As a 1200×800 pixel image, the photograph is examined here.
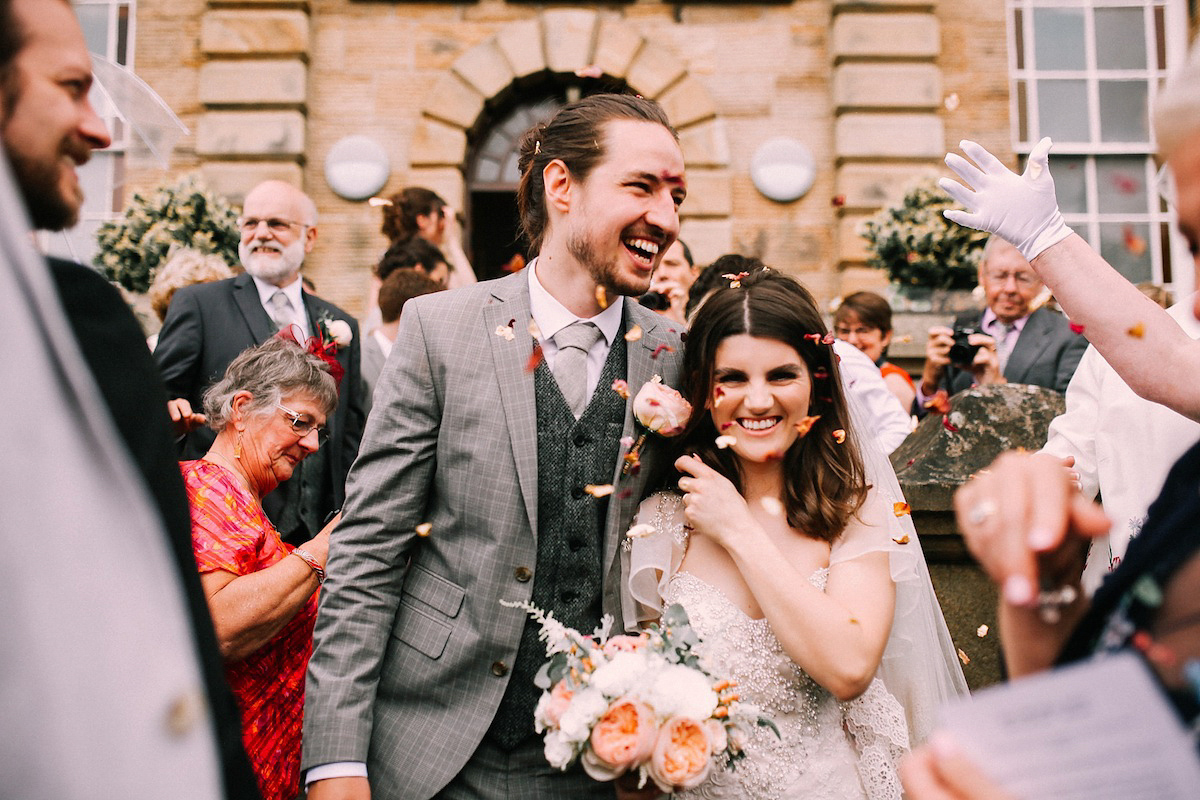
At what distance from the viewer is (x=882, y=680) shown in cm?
259

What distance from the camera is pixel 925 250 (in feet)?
25.3

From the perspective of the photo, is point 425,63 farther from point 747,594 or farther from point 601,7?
point 747,594

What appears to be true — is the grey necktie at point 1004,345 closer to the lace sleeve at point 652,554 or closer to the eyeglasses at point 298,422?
the lace sleeve at point 652,554

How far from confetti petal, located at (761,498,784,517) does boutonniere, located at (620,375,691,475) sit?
0.31 metres

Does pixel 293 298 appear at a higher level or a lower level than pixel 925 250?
lower

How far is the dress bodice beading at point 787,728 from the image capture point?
93.7 inches

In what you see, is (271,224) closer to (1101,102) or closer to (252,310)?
(252,310)

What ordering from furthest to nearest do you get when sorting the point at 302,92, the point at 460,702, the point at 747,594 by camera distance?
the point at 302,92, the point at 747,594, the point at 460,702

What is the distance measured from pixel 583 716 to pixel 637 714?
10 centimetres

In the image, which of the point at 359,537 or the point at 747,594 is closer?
the point at 359,537

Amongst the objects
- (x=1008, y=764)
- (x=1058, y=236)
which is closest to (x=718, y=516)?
(x=1058, y=236)

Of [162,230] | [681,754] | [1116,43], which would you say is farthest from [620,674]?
[1116,43]

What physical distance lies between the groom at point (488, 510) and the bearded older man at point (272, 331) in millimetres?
1470

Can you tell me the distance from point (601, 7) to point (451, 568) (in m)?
8.11
